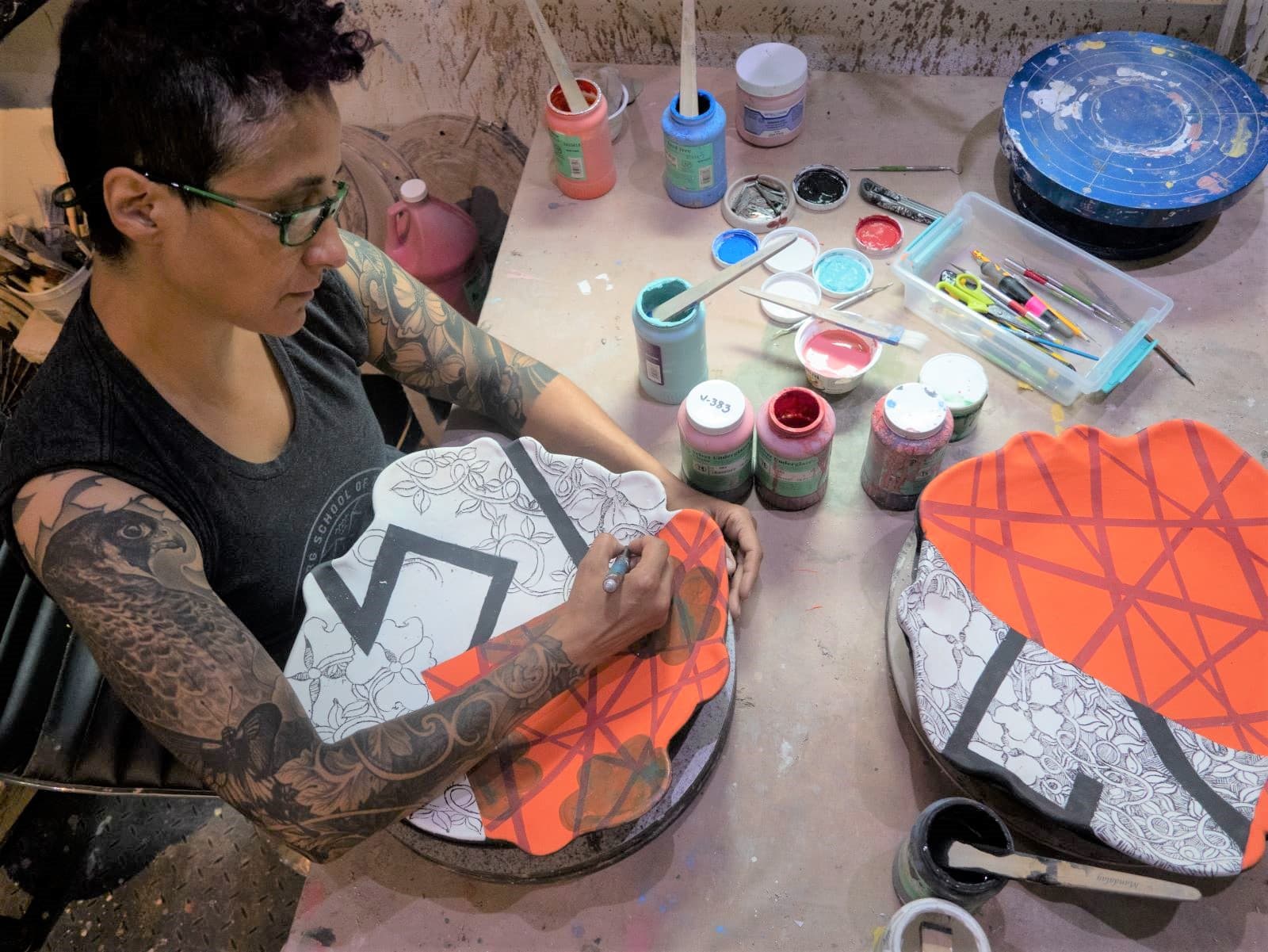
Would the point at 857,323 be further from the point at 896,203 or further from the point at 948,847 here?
the point at 948,847

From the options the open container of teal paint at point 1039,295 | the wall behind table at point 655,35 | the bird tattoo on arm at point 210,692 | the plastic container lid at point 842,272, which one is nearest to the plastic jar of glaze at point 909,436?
the open container of teal paint at point 1039,295

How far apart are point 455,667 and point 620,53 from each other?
4.35ft

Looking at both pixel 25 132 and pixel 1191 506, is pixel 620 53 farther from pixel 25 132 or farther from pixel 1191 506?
pixel 1191 506

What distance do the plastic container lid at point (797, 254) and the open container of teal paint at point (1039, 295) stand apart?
0.16 m

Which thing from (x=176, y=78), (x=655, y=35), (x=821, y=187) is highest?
(x=176, y=78)

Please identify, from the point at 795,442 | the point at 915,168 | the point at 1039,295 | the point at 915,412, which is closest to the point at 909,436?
the point at 915,412

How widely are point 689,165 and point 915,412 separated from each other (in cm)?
63

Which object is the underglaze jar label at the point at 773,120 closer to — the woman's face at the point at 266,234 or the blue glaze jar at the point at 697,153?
the blue glaze jar at the point at 697,153

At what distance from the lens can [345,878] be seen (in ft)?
3.29

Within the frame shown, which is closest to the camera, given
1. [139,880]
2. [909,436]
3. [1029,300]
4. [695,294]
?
[909,436]

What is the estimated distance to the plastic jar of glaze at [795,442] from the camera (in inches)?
44.0

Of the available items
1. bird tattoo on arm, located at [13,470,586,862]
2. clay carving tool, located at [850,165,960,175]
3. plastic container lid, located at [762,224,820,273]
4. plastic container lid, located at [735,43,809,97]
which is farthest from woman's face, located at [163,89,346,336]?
clay carving tool, located at [850,165,960,175]

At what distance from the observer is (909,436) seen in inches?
43.2

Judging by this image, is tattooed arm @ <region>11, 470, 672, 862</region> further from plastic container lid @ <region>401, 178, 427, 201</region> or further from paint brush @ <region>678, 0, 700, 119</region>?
plastic container lid @ <region>401, 178, 427, 201</region>
